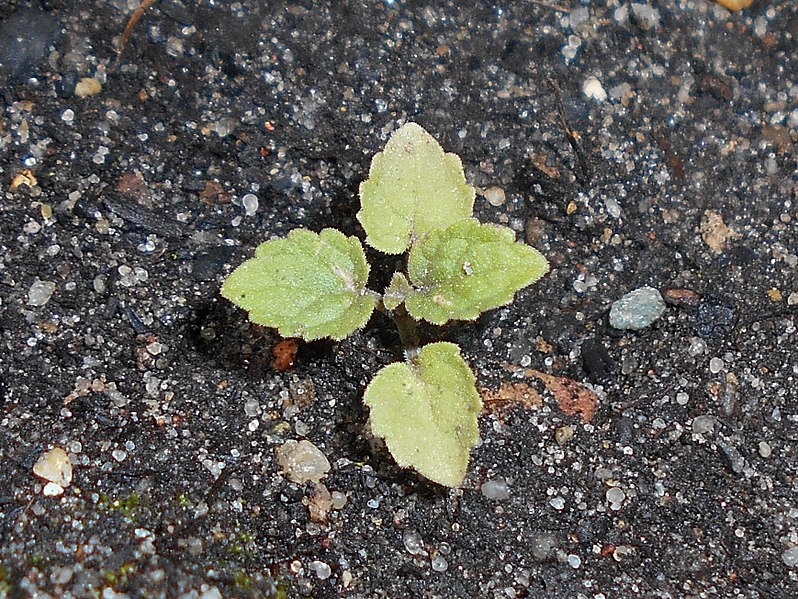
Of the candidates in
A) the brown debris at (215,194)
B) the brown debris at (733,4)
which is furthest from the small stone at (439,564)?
the brown debris at (733,4)

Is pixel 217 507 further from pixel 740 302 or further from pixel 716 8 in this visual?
pixel 716 8

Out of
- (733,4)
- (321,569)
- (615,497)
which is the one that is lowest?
(321,569)

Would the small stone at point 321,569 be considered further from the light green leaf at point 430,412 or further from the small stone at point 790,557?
the small stone at point 790,557

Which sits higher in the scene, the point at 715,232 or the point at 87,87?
the point at 715,232

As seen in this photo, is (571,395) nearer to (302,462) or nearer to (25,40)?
(302,462)

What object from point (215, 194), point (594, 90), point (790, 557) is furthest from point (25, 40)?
point (790, 557)

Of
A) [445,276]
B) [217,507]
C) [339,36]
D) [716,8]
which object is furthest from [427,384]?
[716,8]

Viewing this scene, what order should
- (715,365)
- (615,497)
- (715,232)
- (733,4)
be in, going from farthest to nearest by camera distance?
(733,4)
(715,232)
(715,365)
(615,497)

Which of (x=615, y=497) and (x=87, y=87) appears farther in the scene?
(x=87, y=87)

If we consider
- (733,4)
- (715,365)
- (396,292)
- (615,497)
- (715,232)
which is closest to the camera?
(396,292)
